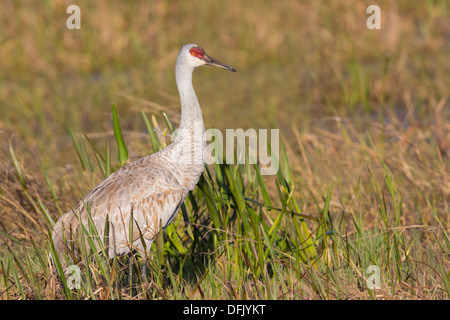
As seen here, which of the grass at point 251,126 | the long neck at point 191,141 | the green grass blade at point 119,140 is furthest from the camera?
the green grass blade at point 119,140

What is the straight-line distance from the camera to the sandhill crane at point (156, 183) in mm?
3746

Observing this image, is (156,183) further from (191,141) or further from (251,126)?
(251,126)

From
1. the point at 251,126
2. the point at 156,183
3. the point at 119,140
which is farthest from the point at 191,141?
the point at 251,126

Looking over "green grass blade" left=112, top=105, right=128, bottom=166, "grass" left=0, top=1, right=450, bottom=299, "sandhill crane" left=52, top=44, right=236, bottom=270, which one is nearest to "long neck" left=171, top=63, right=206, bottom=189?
"sandhill crane" left=52, top=44, right=236, bottom=270

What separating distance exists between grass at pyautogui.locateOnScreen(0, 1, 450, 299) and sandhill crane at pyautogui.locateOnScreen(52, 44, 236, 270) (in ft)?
0.44

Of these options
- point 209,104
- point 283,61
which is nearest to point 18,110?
point 209,104

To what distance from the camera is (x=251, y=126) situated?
7.76 metres

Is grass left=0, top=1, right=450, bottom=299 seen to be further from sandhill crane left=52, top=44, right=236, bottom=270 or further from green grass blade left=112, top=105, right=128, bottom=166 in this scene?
sandhill crane left=52, top=44, right=236, bottom=270

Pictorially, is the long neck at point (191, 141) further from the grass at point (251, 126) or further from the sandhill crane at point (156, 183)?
the grass at point (251, 126)

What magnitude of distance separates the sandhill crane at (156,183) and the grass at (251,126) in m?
0.13

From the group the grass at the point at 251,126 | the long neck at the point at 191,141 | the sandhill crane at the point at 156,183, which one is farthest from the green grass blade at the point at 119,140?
the long neck at the point at 191,141

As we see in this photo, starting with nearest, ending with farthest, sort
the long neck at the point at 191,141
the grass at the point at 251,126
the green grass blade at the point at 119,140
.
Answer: the grass at the point at 251,126
the long neck at the point at 191,141
the green grass blade at the point at 119,140

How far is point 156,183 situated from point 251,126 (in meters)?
4.03

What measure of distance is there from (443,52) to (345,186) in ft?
17.2
